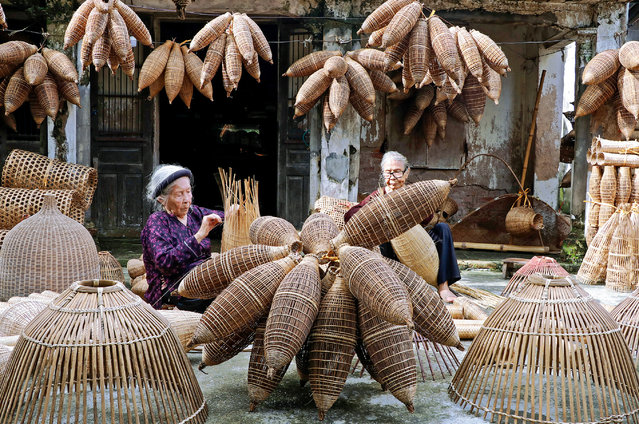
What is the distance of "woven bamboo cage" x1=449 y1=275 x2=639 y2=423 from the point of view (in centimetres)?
287

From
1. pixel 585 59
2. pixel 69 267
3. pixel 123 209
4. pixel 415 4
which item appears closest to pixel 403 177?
pixel 415 4

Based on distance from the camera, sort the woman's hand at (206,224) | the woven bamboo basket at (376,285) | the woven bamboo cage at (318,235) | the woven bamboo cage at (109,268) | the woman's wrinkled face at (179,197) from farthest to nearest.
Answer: the woven bamboo cage at (109,268)
the woman's wrinkled face at (179,197)
the woman's hand at (206,224)
the woven bamboo cage at (318,235)
the woven bamboo basket at (376,285)

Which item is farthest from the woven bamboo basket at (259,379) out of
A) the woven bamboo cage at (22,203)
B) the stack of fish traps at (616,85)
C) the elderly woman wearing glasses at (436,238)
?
the stack of fish traps at (616,85)

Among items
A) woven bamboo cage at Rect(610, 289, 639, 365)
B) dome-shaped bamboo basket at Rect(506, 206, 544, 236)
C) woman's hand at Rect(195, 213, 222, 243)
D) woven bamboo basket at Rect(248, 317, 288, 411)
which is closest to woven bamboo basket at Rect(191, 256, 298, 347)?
woven bamboo basket at Rect(248, 317, 288, 411)

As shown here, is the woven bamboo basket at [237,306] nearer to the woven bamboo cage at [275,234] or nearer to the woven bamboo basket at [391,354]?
the woven bamboo cage at [275,234]

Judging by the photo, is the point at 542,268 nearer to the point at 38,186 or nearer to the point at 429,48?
the point at 429,48

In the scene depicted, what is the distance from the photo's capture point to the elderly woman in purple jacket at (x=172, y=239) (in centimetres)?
428

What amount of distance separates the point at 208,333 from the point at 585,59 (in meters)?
6.18

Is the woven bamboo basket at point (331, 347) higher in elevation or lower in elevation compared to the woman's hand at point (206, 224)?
lower

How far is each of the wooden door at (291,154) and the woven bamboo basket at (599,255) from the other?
325 centimetres

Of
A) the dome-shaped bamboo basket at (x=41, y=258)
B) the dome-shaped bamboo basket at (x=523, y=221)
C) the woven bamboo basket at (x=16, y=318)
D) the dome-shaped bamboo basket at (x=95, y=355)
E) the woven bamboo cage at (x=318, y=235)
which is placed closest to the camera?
the dome-shaped bamboo basket at (x=95, y=355)

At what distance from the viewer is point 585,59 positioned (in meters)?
7.56

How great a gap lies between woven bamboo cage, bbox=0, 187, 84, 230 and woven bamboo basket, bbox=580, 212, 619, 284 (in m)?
5.03

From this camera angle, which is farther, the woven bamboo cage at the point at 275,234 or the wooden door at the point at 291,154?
the wooden door at the point at 291,154
